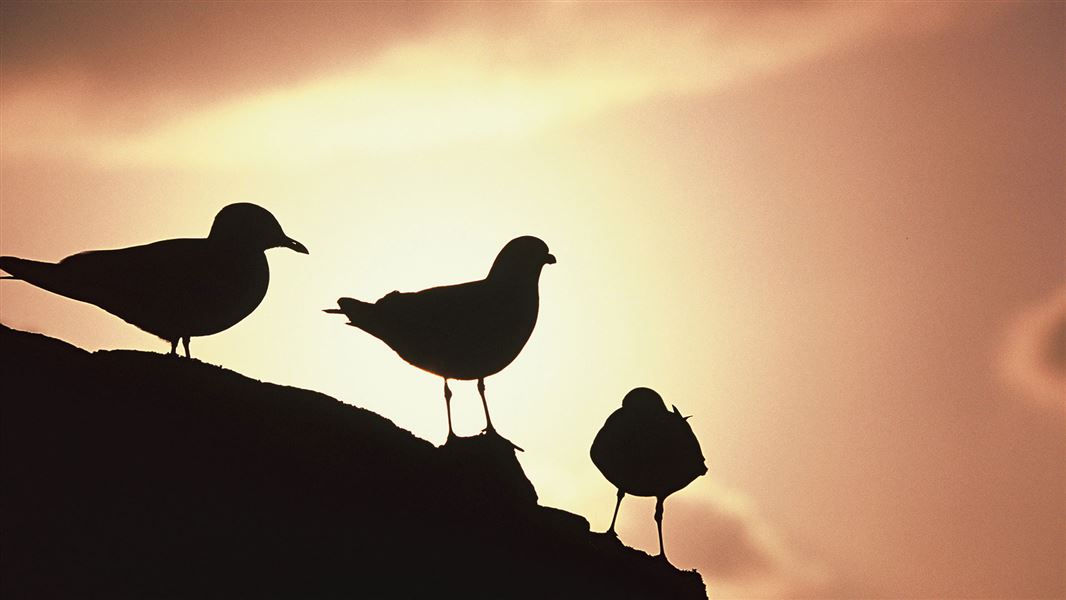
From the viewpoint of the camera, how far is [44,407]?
949 cm

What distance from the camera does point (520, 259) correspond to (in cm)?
1339

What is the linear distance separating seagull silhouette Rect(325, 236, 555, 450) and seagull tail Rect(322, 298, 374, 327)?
0.02 metres

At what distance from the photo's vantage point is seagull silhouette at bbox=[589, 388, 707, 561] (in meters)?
16.7

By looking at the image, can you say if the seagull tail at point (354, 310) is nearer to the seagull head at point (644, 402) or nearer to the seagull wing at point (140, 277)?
the seagull wing at point (140, 277)

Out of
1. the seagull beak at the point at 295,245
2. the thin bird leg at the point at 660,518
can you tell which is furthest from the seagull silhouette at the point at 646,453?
the seagull beak at the point at 295,245

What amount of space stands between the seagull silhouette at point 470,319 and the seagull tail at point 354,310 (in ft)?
0.06

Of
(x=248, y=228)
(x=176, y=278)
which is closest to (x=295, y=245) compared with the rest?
(x=248, y=228)

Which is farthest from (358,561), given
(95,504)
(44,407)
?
(44,407)

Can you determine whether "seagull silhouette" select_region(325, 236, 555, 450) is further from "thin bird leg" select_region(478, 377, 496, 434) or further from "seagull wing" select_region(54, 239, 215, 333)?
"seagull wing" select_region(54, 239, 215, 333)

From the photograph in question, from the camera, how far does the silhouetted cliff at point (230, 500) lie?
8.63 meters

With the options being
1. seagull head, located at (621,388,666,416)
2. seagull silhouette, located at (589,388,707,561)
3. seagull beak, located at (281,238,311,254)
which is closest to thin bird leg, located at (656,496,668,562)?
seagull silhouette, located at (589,388,707,561)

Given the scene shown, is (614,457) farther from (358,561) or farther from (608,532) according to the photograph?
(358,561)

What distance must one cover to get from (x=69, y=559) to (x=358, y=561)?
2.19 m

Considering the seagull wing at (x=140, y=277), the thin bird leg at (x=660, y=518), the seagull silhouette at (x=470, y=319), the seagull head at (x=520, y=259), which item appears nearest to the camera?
the seagull wing at (x=140, y=277)
